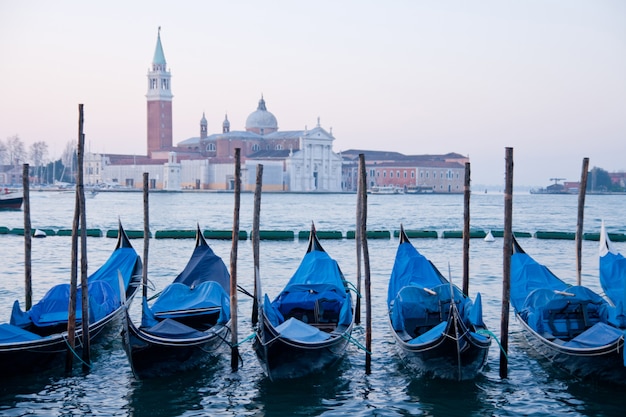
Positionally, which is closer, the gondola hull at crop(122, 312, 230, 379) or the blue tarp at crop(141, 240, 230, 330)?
the gondola hull at crop(122, 312, 230, 379)

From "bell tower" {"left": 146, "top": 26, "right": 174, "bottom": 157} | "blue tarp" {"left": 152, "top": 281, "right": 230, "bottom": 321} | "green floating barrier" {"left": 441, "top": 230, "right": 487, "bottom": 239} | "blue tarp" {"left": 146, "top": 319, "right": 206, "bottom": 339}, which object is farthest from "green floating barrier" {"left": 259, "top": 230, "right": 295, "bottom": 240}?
"bell tower" {"left": 146, "top": 26, "right": 174, "bottom": 157}

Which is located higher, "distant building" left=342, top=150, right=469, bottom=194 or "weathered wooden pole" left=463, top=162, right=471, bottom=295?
"distant building" left=342, top=150, right=469, bottom=194

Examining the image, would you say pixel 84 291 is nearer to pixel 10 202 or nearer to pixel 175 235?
pixel 175 235

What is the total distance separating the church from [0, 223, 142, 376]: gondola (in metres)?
54.6

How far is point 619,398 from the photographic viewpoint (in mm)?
5895

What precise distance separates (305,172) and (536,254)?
1951 inches

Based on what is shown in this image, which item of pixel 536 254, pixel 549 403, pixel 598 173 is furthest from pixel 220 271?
pixel 598 173

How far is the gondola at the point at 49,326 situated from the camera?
606cm

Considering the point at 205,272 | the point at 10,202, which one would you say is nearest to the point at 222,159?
the point at 10,202

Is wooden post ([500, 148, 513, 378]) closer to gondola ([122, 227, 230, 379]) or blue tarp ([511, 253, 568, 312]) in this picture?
blue tarp ([511, 253, 568, 312])

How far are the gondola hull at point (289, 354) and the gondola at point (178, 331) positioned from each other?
1.79 ft

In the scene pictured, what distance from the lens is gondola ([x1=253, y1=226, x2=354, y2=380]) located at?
608cm

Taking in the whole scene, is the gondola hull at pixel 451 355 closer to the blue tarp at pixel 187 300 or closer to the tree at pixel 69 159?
the blue tarp at pixel 187 300

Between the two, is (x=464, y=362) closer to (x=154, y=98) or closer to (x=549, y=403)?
(x=549, y=403)
